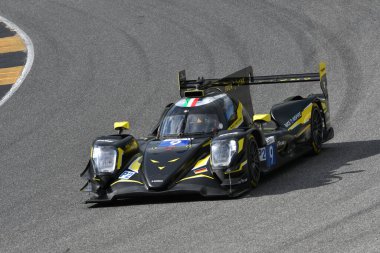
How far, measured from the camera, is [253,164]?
1306 centimetres

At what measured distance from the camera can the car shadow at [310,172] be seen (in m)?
12.7

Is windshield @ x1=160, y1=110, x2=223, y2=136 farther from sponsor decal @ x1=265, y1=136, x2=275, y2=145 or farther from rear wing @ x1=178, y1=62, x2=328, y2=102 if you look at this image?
rear wing @ x1=178, y1=62, x2=328, y2=102

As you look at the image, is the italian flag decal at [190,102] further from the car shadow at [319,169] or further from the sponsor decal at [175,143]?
the car shadow at [319,169]

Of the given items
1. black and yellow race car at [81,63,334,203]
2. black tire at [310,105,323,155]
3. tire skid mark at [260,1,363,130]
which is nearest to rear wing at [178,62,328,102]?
black and yellow race car at [81,63,334,203]

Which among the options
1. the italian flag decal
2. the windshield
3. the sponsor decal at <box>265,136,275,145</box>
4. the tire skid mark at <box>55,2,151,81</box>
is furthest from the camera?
the tire skid mark at <box>55,2,151,81</box>

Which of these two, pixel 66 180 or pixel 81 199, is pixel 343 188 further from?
pixel 66 180

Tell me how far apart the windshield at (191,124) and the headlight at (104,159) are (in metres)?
0.98

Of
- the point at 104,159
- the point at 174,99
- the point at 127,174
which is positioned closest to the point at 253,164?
the point at 127,174

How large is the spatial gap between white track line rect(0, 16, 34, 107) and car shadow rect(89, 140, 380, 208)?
25.8 ft

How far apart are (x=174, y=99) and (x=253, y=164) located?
6.85 m

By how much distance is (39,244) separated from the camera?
10977 mm

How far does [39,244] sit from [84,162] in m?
4.91

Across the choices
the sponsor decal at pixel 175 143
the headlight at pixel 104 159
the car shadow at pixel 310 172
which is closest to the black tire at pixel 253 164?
the car shadow at pixel 310 172

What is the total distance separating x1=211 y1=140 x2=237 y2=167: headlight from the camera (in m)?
12.6
